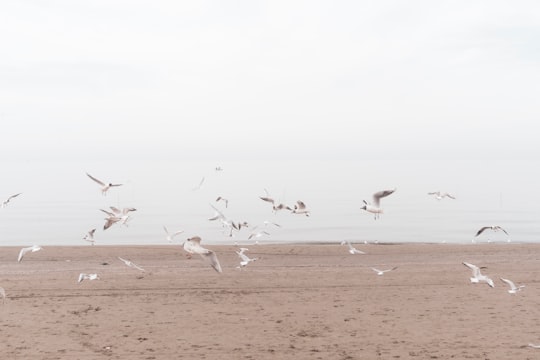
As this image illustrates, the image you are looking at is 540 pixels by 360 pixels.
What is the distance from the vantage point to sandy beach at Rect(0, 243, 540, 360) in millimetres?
9680

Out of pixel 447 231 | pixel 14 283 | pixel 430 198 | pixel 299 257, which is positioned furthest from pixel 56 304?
pixel 430 198

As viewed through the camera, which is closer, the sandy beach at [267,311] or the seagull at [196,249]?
the sandy beach at [267,311]

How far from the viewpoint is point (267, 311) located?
1218cm

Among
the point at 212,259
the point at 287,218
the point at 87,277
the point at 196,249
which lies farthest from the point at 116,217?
the point at 287,218

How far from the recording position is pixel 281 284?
15.0 metres

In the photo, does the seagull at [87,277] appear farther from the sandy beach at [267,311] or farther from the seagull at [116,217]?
the seagull at [116,217]

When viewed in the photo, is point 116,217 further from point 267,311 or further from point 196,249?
point 267,311

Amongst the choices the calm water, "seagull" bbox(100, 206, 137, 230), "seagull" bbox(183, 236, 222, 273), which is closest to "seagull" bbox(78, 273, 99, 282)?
"seagull" bbox(100, 206, 137, 230)

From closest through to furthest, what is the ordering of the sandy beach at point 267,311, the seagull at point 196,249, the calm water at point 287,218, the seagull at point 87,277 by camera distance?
the sandy beach at point 267,311, the seagull at point 196,249, the seagull at point 87,277, the calm water at point 287,218

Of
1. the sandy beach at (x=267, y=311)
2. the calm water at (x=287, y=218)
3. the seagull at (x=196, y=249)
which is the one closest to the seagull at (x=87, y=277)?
the sandy beach at (x=267, y=311)

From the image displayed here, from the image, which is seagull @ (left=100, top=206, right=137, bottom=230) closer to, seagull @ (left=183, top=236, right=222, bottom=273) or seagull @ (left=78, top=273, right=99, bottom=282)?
seagull @ (left=78, top=273, right=99, bottom=282)

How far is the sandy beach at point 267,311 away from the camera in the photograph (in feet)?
31.8

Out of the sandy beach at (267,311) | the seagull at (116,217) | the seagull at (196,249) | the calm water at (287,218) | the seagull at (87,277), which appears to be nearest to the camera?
the sandy beach at (267,311)

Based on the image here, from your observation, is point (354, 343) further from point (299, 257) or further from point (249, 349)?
point (299, 257)
